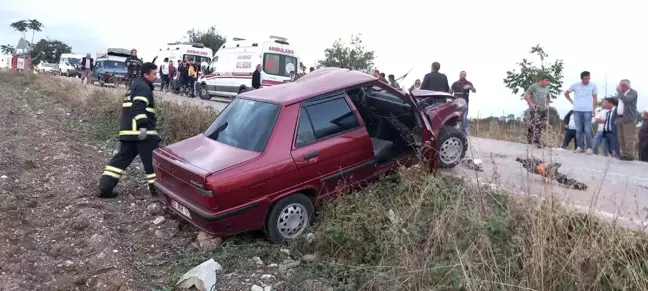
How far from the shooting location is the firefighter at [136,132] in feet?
21.1

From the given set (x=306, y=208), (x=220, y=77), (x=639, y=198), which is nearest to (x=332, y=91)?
(x=306, y=208)

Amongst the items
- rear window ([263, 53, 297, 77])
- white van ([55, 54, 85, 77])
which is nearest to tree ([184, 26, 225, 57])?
white van ([55, 54, 85, 77])

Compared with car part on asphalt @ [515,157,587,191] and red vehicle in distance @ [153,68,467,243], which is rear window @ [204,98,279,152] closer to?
red vehicle in distance @ [153,68,467,243]

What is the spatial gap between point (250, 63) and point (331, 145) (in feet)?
46.8

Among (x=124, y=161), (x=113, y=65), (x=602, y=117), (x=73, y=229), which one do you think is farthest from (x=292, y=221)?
(x=113, y=65)

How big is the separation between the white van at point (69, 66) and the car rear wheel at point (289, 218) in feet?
131

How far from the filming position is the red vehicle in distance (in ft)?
15.6

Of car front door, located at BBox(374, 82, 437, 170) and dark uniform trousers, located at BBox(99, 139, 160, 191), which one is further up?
car front door, located at BBox(374, 82, 437, 170)

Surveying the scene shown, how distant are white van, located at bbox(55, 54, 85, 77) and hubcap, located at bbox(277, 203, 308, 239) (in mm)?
39872

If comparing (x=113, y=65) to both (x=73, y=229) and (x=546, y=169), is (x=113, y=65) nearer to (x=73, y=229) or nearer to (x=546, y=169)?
(x=73, y=229)

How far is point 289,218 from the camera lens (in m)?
5.03

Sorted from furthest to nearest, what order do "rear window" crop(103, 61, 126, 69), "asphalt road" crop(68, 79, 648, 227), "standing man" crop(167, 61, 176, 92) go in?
1. "rear window" crop(103, 61, 126, 69)
2. "standing man" crop(167, 61, 176, 92)
3. "asphalt road" crop(68, 79, 648, 227)

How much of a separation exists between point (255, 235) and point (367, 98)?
6.87 ft

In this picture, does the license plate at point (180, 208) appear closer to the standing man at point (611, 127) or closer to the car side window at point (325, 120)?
the car side window at point (325, 120)
